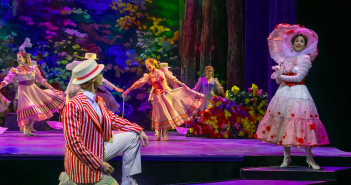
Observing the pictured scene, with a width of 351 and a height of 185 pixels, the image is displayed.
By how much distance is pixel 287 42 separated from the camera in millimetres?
5359

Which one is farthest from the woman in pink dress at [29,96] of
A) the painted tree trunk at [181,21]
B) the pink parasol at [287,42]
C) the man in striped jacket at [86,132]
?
the man in striped jacket at [86,132]

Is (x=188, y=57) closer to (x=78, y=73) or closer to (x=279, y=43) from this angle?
(x=279, y=43)

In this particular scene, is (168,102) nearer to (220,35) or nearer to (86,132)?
(220,35)

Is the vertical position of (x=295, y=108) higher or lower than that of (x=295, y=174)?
higher

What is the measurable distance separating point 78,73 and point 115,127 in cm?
56

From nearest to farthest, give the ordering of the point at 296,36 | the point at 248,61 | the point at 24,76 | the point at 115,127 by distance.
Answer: the point at 115,127
the point at 296,36
the point at 24,76
the point at 248,61

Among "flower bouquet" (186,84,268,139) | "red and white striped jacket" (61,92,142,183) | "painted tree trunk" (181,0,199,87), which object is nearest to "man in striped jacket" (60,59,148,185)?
"red and white striped jacket" (61,92,142,183)

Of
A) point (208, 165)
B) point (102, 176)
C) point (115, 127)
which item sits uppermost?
point (115, 127)

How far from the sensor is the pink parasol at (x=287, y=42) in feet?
16.9

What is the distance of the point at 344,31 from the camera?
598 cm

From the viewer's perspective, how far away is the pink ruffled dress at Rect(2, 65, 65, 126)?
859cm

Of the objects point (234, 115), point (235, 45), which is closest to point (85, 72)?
point (234, 115)

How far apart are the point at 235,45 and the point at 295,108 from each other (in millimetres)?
4811

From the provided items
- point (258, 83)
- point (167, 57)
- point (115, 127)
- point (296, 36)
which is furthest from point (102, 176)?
point (167, 57)
